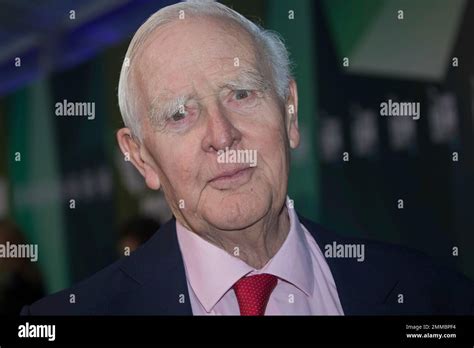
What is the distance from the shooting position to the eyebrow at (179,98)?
104 inches

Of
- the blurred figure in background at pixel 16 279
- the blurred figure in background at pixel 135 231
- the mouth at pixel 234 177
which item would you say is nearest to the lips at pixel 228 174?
the mouth at pixel 234 177

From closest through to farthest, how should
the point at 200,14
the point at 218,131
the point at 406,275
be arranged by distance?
the point at 218,131 < the point at 200,14 < the point at 406,275

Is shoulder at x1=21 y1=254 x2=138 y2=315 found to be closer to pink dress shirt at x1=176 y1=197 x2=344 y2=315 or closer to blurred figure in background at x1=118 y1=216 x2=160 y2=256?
blurred figure in background at x1=118 y1=216 x2=160 y2=256

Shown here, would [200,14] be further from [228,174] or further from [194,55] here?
[228,174]

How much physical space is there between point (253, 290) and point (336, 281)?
12.4 inches

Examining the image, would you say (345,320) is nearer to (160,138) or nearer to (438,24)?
(160,138)

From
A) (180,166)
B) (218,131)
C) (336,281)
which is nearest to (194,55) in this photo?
(218,131)

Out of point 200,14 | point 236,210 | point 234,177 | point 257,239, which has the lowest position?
point 257,239

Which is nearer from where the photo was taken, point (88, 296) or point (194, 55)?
point (194, 55)

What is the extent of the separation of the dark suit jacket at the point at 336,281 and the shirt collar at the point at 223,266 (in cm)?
4

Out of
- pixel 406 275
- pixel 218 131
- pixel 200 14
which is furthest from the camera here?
pixel 406 275

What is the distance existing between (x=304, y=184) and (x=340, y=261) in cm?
32

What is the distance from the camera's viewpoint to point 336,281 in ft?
9.02

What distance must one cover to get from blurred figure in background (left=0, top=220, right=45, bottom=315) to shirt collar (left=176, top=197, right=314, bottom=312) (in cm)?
58
